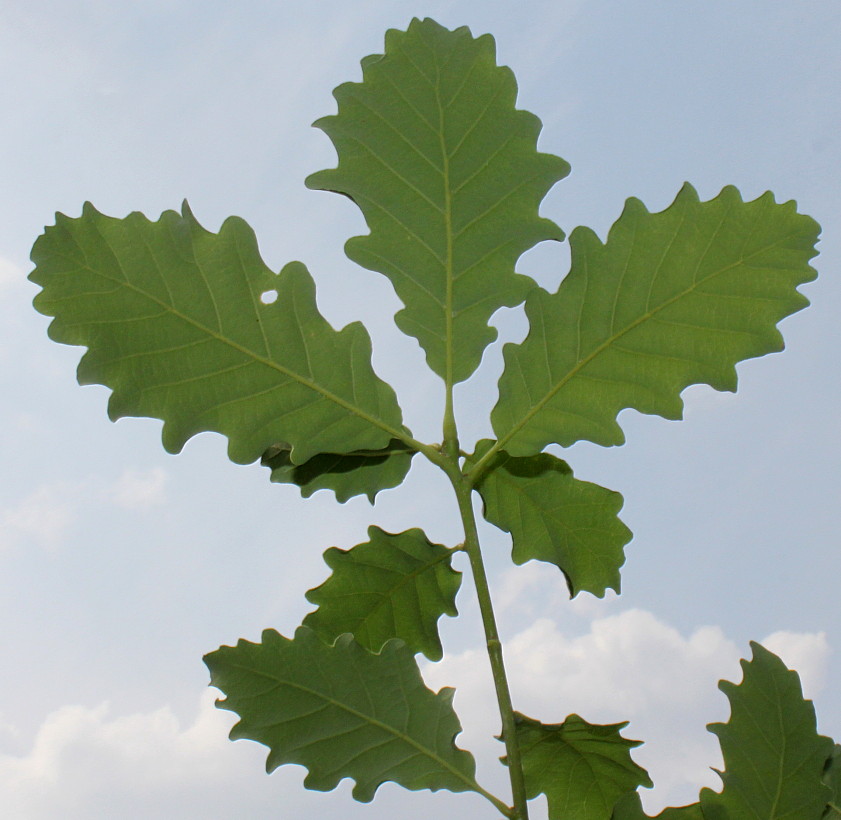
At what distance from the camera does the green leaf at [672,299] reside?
130 centimetres

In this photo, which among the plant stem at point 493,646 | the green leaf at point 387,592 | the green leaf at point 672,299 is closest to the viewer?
the plant stem at point 493,646

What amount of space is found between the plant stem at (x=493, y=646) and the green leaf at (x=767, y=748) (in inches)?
11.8

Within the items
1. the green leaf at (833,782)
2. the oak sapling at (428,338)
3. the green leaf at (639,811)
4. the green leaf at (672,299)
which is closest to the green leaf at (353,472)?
the oak sapling at (428,338)

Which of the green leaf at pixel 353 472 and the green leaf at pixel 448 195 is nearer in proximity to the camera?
the green leaf at pixel 448 195

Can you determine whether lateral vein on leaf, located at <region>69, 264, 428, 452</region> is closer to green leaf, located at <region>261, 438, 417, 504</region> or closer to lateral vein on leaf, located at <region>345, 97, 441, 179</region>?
green leaf, located at <region>261, 438, 417, 504</region>

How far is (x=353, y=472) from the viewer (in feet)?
4.98

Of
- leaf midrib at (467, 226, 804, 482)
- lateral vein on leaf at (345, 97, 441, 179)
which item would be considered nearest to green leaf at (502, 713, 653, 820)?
leaf midrib at (467, 226, 804, 482)

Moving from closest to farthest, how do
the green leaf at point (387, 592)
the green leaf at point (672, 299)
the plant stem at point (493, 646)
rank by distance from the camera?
1. the plant stem at point (493, 646)
2. the green leaf at point (672, 299)
3. the green leaf at point (387, 592)

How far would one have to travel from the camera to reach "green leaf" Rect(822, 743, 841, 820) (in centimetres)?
131

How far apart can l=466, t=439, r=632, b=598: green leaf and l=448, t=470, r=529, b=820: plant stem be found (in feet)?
0.54

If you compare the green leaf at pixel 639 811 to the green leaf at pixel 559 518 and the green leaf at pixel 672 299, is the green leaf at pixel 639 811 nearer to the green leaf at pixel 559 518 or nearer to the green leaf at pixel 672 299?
the green leaf at pixel 559 518

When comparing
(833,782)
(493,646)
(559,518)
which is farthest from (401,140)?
(833,782)

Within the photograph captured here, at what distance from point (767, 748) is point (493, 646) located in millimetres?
430

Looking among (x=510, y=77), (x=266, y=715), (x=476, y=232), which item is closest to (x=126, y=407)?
(x=266, y=715)
